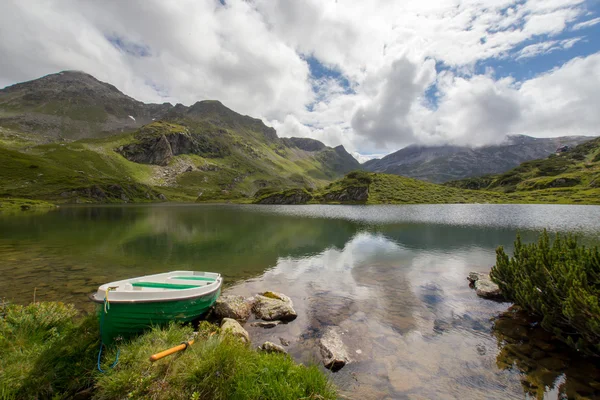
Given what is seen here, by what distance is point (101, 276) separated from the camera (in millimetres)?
24516

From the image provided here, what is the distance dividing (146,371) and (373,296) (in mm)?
16756

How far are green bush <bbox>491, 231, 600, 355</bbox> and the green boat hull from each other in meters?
17.2

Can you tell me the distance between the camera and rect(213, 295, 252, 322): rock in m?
15.6

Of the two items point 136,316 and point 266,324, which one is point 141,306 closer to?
point 136,316

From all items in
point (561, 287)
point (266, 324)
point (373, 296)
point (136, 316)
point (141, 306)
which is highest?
point (561, 287)

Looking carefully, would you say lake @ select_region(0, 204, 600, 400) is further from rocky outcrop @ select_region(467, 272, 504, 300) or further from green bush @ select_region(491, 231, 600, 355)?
green bush @ select_region(491, 231, 600, 355)

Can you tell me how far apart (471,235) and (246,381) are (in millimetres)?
55867

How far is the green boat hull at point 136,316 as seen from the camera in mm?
9922

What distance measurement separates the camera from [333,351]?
12.2 metres

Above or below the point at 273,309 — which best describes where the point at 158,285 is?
above

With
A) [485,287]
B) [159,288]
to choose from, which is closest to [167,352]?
[159,288]

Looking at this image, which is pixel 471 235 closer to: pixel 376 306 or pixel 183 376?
pixel 376 306

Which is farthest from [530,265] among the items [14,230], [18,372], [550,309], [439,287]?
[14,230]

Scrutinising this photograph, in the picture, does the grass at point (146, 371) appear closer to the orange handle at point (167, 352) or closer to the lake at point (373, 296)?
the orange handle at point (167, 352)
